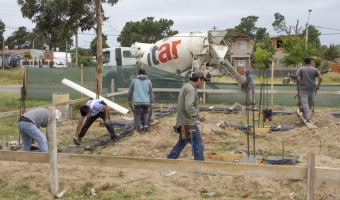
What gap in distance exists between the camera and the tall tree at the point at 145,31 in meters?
54.8

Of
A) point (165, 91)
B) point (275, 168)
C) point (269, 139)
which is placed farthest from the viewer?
point (165, 91)

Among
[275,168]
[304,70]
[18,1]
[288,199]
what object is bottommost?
[288,199]

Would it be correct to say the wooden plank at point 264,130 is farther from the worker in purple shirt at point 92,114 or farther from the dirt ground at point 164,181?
the worker in purple shirt at point 92,114

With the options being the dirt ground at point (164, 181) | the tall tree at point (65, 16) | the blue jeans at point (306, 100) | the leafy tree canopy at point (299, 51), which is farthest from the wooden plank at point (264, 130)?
the leafy tree canopy at point (299, 51)

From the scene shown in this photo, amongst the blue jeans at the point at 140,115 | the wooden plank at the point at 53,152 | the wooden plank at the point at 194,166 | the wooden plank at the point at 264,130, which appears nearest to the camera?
the wooden plank at the point at 194,166

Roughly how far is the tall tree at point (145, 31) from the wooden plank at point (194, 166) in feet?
161

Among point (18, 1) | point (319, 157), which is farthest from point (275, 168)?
point (18, 1)

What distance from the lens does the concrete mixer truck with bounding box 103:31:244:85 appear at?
18652 millimetres

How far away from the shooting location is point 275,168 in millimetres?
4871

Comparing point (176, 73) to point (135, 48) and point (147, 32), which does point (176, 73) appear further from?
point (147, 32)

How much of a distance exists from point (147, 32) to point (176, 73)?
1451 inches

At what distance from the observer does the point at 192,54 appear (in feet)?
61.7

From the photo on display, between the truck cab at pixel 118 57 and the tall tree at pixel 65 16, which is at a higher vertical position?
the tall tree at pixel 65 16

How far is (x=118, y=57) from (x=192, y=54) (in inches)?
244
